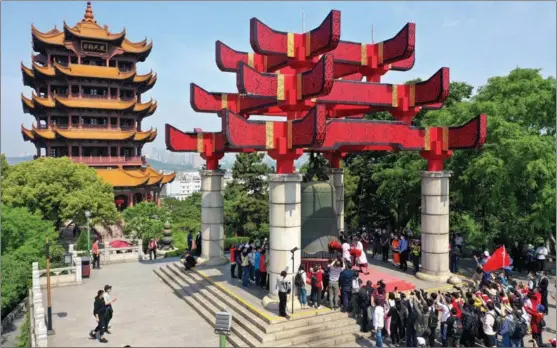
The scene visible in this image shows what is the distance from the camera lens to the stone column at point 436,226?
17.6 m

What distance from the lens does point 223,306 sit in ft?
51.0

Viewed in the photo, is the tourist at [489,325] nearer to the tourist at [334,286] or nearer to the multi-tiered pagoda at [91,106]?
the tourist at [334,286]

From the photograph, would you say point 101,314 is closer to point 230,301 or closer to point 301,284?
point 230,301

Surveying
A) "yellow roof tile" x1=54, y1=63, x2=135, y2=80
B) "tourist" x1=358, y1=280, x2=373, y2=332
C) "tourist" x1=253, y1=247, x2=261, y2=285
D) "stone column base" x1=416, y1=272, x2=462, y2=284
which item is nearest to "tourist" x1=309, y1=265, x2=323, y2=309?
"tourist" x1=358, y1=280, x2=373, y2=332

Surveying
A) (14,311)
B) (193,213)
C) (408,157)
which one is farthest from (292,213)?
(193,213)

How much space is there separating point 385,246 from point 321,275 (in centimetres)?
842

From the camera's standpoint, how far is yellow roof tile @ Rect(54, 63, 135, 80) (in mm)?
44875

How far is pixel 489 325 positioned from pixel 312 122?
773 centimetres

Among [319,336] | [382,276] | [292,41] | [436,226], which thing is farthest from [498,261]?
[292,41]

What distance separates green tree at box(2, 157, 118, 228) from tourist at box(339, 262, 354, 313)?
23.7m

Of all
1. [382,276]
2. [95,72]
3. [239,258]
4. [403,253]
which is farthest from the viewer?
[95,72]

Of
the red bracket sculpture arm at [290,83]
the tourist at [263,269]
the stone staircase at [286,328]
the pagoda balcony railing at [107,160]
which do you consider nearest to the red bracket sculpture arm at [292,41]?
the red bracket sculpture arm at [290,83]

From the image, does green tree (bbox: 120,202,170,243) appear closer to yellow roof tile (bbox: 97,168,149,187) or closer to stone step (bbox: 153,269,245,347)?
yellow roof tile (bbox: 97,168,149,187)

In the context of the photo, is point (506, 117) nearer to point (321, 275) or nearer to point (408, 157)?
point (408, 157)
